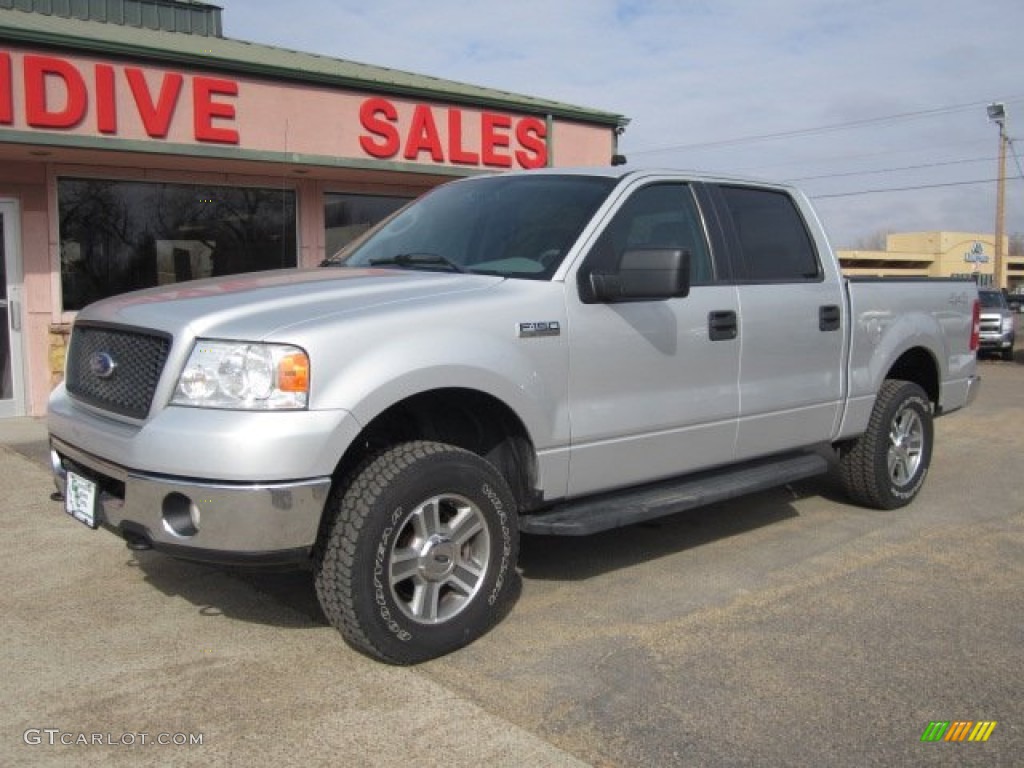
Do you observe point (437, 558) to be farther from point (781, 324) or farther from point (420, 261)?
point (781, 324)

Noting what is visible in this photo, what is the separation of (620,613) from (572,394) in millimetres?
1004

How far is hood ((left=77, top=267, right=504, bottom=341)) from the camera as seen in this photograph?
3.38 m

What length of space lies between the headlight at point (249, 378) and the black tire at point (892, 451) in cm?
396

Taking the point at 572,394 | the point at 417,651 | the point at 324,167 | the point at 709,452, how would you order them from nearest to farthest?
the point at 417,651, the point at 572,394, the point at 709,452, the point at 324,167

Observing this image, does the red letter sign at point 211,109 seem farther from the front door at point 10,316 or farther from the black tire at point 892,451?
the black tire at point 892,451

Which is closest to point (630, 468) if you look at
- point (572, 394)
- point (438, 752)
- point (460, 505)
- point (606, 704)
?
point (572, 394)

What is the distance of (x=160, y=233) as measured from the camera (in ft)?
34.1

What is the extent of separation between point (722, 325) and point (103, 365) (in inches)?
111

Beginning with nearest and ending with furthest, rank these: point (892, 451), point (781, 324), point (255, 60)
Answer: point (781, 324)
point (892, 451)
point (255, 60)

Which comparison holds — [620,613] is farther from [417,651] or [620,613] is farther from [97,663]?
[97,663]

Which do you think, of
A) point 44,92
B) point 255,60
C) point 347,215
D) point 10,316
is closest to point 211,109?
point 255,60

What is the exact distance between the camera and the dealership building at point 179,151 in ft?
28.6

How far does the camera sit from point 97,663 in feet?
12.0

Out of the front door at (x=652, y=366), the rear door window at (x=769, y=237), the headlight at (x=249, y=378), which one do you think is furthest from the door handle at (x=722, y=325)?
the headlight at (x=249, y=378)
